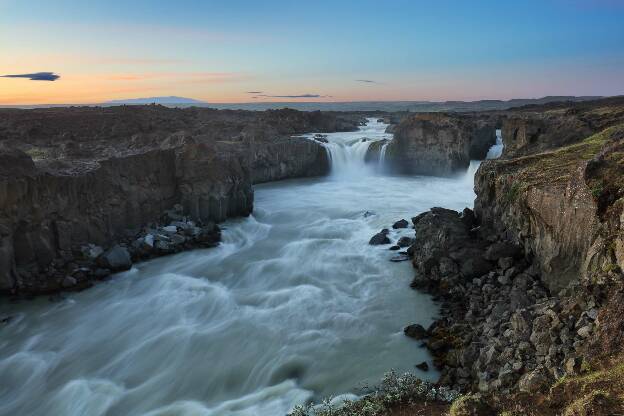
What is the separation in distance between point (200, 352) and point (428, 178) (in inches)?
1173

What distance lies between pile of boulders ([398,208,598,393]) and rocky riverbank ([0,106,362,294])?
10.4 meters

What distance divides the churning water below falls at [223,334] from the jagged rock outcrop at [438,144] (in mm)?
18947

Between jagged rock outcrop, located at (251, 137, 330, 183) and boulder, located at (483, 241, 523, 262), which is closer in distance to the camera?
boulder, located at (483, 241, 523, 262)

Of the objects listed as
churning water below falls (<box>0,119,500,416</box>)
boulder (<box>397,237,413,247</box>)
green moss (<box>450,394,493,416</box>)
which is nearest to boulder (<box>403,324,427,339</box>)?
churning water below falls (<box>0,119,500,416</box>)

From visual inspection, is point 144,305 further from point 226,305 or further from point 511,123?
point 511,123

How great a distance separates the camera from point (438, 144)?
3888 cm

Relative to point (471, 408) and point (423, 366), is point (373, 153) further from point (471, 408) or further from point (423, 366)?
point (471, 408)

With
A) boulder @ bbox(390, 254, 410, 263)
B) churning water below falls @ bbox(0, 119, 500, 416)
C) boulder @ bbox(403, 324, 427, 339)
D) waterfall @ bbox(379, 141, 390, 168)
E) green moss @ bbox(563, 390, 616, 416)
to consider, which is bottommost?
churning water below falls @ bbox(0, 119, 500, 416)

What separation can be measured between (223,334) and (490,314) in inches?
292

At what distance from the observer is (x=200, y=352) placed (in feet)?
40.6

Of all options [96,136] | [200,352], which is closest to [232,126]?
[96,136]

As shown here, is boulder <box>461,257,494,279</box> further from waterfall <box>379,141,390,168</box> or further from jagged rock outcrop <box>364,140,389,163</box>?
jagged rock outcrop <box>364,140,389,163</box>

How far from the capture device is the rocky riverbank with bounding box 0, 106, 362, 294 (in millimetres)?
15891

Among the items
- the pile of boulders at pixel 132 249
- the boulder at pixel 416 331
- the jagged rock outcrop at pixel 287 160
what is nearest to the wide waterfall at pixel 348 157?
the jagged rock outcrop at pixel 287 160
